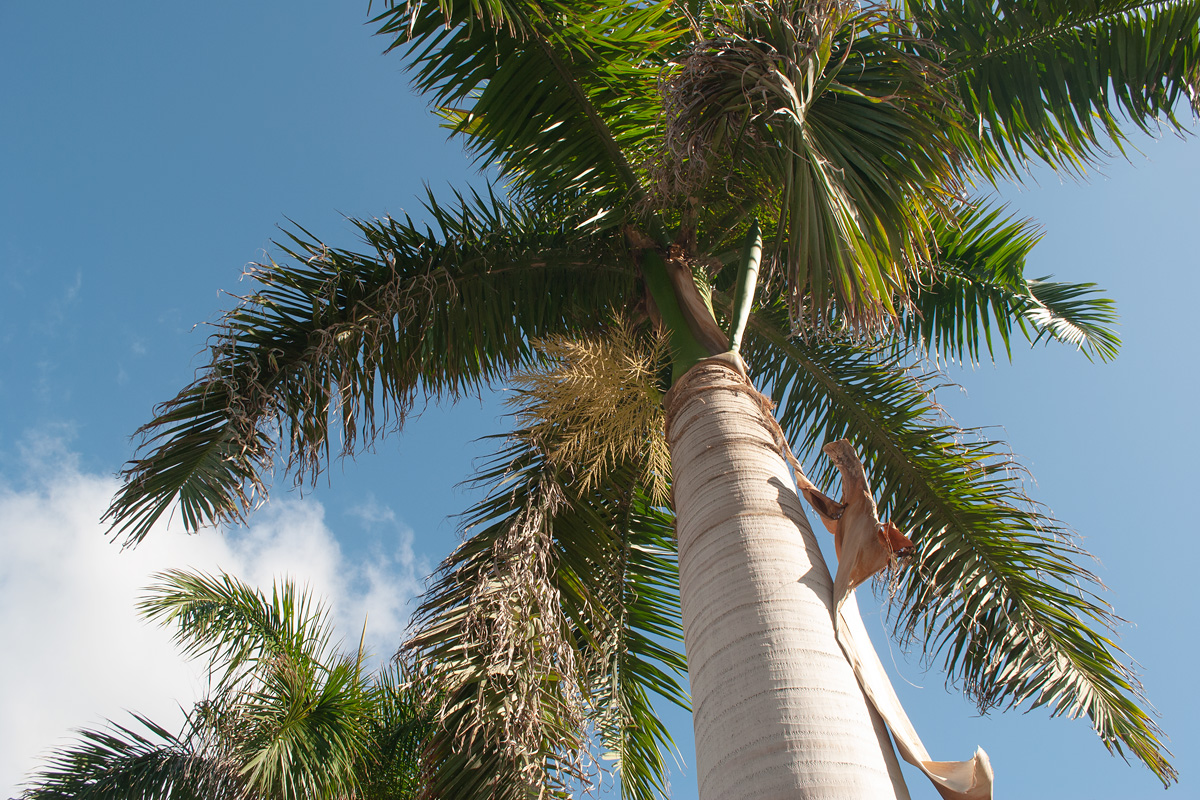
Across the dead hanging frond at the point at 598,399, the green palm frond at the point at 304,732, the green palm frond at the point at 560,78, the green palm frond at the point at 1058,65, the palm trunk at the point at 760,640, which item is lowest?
the palm trunk at the point at 760,640

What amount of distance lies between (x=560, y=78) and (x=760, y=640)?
364 cm

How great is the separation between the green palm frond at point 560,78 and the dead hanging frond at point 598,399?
1.02 metres

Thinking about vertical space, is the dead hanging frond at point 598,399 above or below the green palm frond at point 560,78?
below

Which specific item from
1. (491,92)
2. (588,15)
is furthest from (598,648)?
(588,15)

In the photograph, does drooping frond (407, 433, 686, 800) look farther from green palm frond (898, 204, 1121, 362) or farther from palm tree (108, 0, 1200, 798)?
green palm frond (898, 204, 1121, 362)

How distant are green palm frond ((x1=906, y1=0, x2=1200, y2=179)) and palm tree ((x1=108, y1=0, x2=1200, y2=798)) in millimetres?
18

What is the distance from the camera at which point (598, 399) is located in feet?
14.8

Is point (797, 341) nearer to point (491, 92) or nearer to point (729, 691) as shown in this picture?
point (491, 92)

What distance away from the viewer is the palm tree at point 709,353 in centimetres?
325

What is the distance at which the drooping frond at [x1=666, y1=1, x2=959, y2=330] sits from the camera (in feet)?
11.1

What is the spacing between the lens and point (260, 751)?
6176mm

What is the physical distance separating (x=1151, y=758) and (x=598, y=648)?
307 centimetres

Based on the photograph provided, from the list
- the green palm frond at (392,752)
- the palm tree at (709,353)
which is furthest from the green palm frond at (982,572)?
the green palm frond at (392,752)

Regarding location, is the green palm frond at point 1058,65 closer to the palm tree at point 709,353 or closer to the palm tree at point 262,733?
the palm tree at point 709,353
